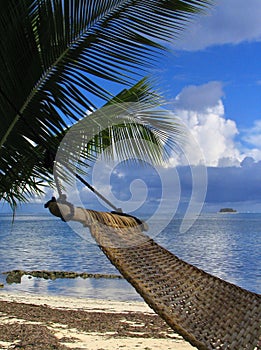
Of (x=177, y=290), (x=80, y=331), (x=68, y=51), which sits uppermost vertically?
(x=68, y=51)

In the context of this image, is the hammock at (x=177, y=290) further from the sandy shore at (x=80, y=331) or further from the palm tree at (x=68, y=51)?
the sandy shore at (x=80, y=331)

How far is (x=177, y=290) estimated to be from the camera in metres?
1.77

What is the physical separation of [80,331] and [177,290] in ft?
8.52

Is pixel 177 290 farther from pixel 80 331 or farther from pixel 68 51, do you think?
pixel 80 331

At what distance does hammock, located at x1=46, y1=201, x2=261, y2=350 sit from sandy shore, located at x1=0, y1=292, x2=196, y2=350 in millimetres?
1783

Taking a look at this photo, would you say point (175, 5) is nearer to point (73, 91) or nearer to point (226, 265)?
point (73, 91)

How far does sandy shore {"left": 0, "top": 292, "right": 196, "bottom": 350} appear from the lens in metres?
3.52

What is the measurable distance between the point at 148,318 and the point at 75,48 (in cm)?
376

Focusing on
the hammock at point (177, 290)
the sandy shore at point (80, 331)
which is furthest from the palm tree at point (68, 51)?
the sandy shore at point (80, 331)

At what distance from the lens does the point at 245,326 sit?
1.73 metres

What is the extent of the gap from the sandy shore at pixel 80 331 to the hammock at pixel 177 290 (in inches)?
70.2

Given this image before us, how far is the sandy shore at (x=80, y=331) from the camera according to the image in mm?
3520

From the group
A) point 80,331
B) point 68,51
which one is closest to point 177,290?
point 68,51

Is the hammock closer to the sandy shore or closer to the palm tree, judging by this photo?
the palm tree
